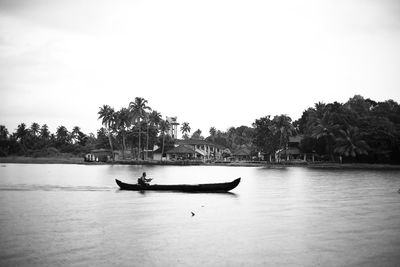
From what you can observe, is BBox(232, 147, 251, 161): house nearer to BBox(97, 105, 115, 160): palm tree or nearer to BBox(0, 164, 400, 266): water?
BBox(97, 105, 115, 160): palm tree

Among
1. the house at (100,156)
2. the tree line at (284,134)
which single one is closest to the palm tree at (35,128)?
the tree line at (284,134)

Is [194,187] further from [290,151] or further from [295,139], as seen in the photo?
[295,139]

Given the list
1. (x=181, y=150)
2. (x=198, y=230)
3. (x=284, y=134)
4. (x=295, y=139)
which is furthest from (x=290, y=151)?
(x=198, y=230)

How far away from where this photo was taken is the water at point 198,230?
559 inches

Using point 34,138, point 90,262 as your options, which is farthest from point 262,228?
point 34,138

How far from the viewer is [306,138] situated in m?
92.4

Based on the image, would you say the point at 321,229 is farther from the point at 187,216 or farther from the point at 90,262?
the point at 90,262

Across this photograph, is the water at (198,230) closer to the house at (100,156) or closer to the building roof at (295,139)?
the house at (100,156)

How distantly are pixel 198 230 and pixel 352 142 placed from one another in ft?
219

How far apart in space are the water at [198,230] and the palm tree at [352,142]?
47.5 metres

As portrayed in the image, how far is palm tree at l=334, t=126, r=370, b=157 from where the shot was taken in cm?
7856

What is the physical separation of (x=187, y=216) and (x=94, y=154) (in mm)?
91135

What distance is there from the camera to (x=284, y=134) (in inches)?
3730

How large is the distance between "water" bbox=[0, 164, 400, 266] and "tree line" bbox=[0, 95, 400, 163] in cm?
4977
